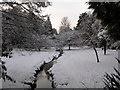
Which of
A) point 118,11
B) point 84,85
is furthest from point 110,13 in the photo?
point 84,85

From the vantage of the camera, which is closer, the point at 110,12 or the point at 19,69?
the point at 110,12

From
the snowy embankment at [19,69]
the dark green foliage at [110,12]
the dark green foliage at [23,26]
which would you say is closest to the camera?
the dark green foliage at [110,12]

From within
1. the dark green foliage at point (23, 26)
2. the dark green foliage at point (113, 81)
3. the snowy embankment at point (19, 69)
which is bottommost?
the snowy embankment at point (19, 69)

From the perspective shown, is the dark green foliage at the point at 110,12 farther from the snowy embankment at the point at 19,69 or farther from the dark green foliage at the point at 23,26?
the snowy embankment at the point at 19,69

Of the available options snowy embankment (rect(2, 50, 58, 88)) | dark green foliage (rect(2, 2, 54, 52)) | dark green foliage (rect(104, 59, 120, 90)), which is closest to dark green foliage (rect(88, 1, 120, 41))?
dark green foliage (rect(104, 59, 120, 90))

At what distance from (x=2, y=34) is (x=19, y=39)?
67.7 inches

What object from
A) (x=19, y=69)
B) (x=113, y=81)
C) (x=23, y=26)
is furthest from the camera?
(x=19, y=69)

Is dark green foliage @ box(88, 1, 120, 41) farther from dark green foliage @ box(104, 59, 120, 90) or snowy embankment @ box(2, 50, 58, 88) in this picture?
snowy embankment @ box(2, 50, 58, 88)

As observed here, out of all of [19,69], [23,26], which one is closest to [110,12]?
[23,26]

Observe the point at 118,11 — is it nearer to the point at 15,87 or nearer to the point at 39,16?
the point at 39,16

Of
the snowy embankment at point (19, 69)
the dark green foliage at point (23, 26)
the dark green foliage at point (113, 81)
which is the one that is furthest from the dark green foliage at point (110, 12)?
the snowy embankment at point (19, 69)

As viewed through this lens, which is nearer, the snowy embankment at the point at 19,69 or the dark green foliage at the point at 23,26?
the dark green foliage at the point at 23,26

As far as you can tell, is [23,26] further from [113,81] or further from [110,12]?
[113,81]

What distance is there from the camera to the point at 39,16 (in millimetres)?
12156
